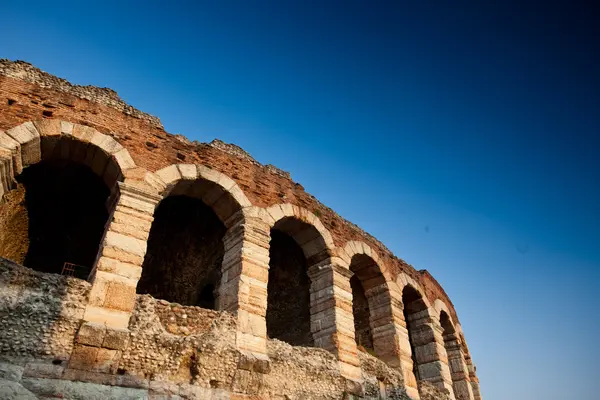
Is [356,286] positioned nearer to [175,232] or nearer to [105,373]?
[175,232]

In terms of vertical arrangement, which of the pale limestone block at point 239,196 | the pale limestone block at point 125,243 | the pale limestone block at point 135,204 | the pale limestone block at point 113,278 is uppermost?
the pale limestone block at point 239,196

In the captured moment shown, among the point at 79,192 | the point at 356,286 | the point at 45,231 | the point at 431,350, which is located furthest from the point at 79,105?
the point at 431,350

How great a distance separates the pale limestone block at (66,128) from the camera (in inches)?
270

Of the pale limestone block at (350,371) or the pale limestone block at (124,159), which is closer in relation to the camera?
the pale limestone block at (124,159)

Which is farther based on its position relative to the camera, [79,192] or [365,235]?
[365,235]

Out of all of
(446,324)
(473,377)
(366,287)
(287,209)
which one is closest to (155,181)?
(287,209)

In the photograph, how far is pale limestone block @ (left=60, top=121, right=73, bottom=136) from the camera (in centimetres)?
686

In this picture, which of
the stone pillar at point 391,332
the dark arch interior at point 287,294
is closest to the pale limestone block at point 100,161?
the dark arch interior at point 287,294

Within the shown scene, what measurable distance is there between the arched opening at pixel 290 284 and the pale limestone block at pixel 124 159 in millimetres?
3295

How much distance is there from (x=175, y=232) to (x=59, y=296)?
17.5 ft

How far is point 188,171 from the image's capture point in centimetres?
784

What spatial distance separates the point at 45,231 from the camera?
9.80m

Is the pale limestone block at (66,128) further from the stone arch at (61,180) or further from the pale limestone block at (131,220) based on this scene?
the pale limestone block at (131,220)

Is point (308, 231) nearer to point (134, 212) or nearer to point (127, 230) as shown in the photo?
point (134, 212)
